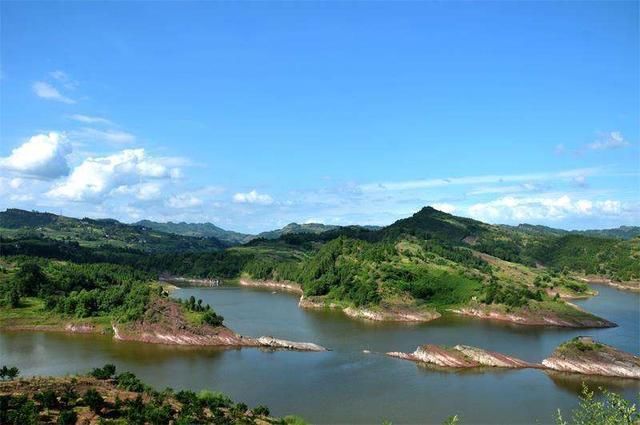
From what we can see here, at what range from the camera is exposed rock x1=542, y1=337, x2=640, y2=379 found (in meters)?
74.5

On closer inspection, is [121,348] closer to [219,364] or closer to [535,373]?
[219,364]

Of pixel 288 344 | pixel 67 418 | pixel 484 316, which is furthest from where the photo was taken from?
pixel 484 316

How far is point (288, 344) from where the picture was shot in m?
87.5

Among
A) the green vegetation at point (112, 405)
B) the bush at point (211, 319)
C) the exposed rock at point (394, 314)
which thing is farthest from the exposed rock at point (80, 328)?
the exposed rock at point (394, 314)

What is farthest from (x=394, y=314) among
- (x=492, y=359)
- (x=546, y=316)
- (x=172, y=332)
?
(x=172, y=332)

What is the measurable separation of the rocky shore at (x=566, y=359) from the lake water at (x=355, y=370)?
2389 millimetres

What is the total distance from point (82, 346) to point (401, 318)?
70.0m

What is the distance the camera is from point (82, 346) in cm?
8556

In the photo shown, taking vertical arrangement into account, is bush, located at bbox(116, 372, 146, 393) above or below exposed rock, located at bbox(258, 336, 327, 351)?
above

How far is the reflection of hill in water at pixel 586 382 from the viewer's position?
227ft

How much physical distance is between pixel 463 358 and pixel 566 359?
608 inches

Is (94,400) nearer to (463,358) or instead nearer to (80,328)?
(463,358)

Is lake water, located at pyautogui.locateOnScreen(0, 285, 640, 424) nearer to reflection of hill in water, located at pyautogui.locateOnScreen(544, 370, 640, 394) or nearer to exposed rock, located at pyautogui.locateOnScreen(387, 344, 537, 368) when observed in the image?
reflection of hill in water, located at pyautogui.locateOnScreen(544, 370, 640, 394)

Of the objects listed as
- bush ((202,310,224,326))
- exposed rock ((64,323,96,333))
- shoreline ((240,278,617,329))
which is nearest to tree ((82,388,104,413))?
bush ((202,310,224,326))
